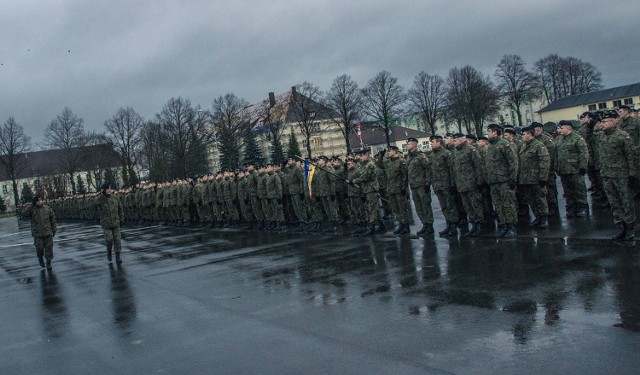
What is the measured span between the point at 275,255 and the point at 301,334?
6.59 metres

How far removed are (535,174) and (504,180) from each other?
81 cm

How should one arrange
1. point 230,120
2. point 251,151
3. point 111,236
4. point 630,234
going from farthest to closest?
point 230,120 < point 251,151 < point 111,236 < point 630,234

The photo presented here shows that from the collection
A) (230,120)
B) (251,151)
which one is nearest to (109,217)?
(251,151)

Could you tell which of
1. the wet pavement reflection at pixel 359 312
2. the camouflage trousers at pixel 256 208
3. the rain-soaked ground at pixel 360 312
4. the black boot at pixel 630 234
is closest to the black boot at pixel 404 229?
the wet pavement reflection at pixel 359 312

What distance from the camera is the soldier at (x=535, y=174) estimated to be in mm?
11820

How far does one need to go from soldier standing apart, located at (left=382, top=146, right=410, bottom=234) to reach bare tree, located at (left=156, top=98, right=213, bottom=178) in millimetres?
54077

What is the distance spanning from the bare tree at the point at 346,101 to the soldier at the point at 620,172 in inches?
2595

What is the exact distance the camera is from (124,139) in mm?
77625

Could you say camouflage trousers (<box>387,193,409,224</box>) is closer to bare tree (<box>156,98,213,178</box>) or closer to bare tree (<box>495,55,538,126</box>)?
bare tree (<box>156,98,213,178</box>)

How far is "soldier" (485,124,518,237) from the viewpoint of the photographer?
1144 centimetres

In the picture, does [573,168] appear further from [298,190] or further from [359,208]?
[298,190]

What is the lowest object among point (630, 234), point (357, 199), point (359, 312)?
point (359, 312)

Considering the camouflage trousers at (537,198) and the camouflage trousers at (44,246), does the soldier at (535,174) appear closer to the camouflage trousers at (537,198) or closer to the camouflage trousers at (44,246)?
the camouflage trousers at (537,198)

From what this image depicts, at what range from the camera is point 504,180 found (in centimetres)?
1155
